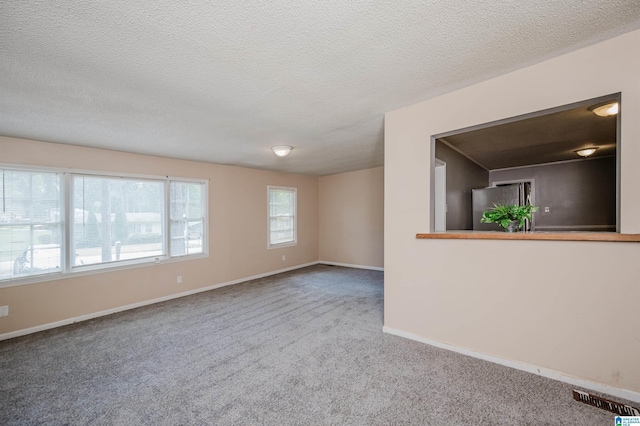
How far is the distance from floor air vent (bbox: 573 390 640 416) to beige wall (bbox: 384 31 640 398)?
132 mm

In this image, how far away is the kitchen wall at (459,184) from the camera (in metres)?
4.04

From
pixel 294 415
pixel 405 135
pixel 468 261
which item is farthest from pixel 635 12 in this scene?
pixel 294 415

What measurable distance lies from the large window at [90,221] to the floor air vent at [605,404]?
5.23 meters

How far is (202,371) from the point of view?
2336 mm

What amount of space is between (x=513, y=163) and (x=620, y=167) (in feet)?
15.0

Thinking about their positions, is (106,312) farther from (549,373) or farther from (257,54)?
(549,373)

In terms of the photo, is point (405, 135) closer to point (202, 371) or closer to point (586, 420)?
point (586, 420)

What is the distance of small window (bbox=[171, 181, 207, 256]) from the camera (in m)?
4.69

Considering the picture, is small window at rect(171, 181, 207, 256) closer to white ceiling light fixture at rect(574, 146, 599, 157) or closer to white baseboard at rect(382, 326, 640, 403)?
white baseboard at rect(382, 326, 640, 403)

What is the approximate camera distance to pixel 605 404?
1791mm

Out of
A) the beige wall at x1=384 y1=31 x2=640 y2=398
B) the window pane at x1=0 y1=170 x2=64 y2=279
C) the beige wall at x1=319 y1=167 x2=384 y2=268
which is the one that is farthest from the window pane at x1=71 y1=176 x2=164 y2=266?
the beige wall at x1=319 y1=167 x2=384 y2=268

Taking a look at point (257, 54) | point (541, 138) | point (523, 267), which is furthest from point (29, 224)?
point (541, 138)

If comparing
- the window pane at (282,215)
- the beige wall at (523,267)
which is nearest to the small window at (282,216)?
the window pane at (282,215)

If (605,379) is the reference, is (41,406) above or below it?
below
